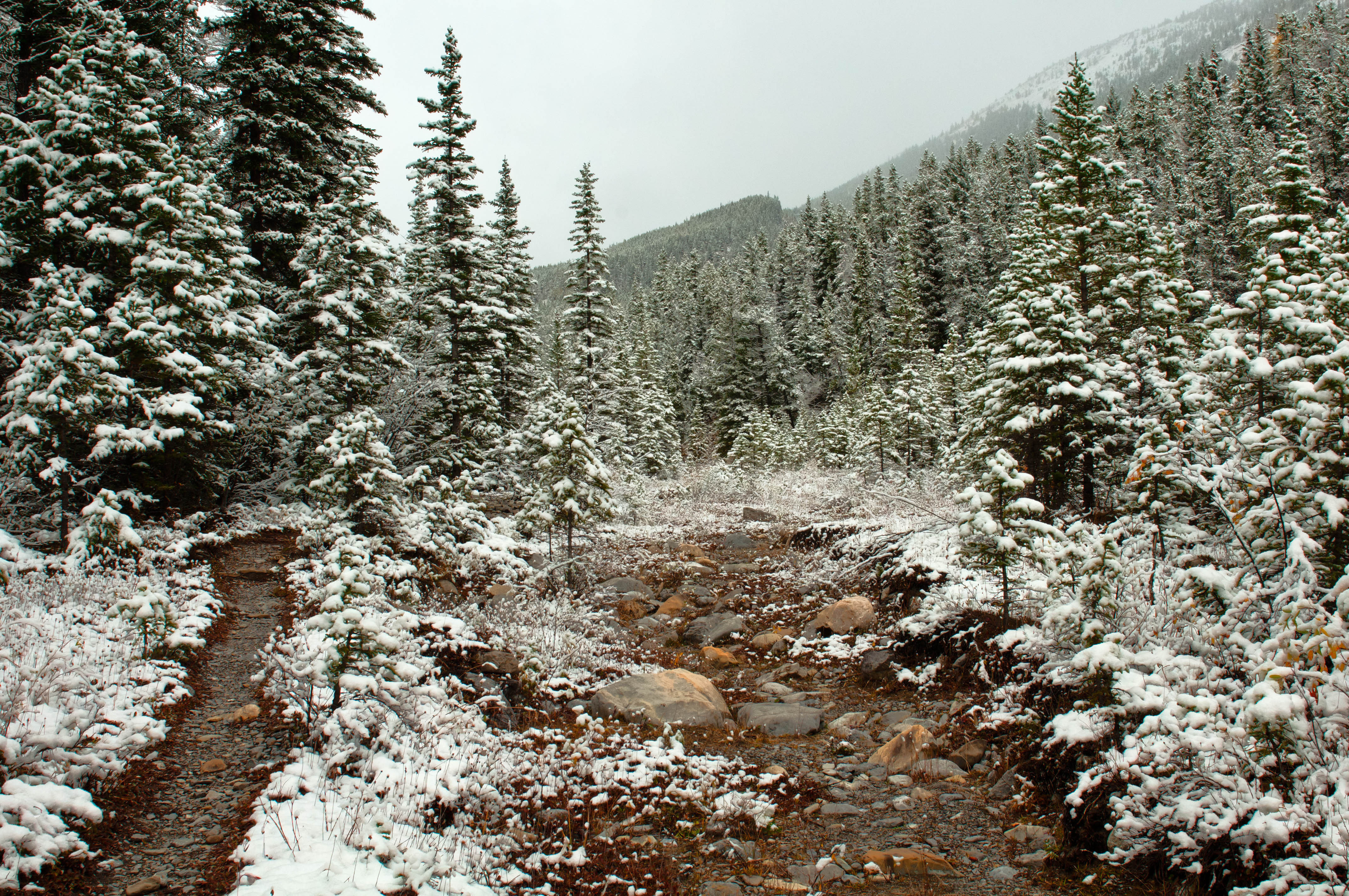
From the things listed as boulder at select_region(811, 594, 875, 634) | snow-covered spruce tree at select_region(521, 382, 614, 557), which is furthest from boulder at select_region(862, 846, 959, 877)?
snow-covered spruce tree at select_region(521, 382, 614, 557)

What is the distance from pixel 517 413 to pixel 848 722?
23942mm

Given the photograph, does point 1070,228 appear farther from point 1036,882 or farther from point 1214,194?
point 1214,194

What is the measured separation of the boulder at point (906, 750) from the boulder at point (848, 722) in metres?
0.86

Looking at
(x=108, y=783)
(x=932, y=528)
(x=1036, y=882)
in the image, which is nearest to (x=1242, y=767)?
(x=1036, y=882)

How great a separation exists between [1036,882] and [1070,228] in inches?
805

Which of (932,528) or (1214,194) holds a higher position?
(1214,194)

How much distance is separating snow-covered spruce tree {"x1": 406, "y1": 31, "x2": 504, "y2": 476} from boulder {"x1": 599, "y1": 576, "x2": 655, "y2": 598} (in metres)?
7.64

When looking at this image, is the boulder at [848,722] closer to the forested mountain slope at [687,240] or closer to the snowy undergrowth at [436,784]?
the snowy undergrowth at [436,784]

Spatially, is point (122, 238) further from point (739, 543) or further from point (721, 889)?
point (739, 543)

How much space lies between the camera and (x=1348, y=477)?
5441mm

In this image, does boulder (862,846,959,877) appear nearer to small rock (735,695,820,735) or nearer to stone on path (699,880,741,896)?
stone on path (699,880,741,896)

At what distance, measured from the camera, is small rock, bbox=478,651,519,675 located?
388 inches

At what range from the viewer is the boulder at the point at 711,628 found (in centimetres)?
1350

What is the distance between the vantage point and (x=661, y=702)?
9375 millimetres
